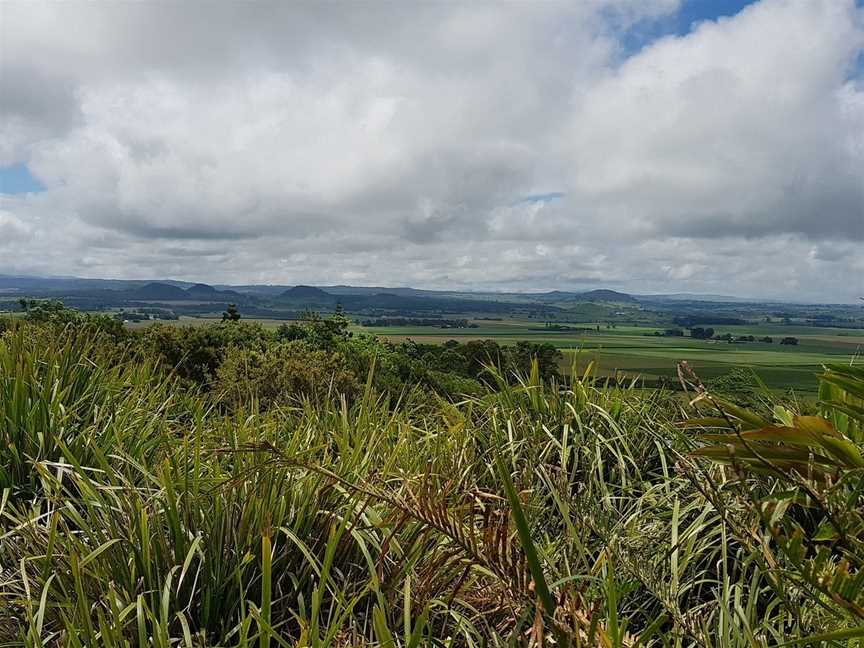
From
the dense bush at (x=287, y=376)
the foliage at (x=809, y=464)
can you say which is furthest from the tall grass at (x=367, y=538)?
the dense bush at (x=287, y=376)

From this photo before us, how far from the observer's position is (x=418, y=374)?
1658cm

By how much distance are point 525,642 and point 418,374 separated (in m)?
14.3

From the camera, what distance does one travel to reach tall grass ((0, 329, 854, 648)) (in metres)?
1.75

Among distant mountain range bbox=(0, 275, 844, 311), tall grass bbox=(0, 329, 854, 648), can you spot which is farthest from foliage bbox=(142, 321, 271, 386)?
distant mountain range bbox=(0, 275, 844, 311)

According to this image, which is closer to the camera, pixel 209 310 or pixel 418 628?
pixel 418 628

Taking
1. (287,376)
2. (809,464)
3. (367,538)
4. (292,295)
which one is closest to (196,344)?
(287,376)

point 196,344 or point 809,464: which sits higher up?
point 809,464

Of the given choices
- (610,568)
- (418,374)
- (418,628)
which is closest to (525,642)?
(418,628)

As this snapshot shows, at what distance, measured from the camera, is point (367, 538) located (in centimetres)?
316

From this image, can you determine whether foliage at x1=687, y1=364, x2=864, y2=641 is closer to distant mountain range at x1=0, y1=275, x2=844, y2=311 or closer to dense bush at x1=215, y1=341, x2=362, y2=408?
dense bush at x1=215, y1=341, x2=362, y2=408

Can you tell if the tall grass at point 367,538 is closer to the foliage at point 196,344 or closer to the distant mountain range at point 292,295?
the foliage at point 196,344

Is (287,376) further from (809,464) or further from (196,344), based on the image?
(809,464)

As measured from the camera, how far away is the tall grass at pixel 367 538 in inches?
69.0

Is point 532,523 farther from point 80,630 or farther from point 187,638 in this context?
point 80,630
